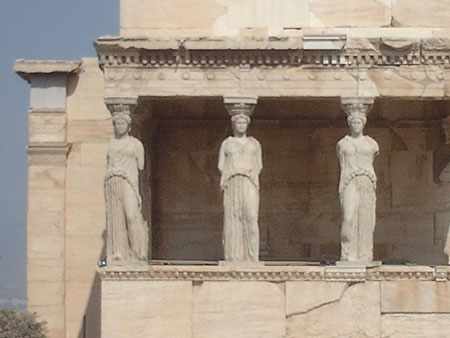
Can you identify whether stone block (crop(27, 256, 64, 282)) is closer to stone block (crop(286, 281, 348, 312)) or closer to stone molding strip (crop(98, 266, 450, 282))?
stone molding strip (crop(98, 266, 450, 282))

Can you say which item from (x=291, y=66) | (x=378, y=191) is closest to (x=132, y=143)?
(x=291, y=66)

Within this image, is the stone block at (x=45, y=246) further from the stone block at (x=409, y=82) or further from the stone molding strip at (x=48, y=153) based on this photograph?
the stone block at (x=409, y=82)

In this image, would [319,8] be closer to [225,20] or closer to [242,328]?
[225,20]

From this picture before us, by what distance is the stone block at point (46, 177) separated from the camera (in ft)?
53.3

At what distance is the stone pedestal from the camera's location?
1346 cm

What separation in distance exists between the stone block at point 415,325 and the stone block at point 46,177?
4.93 metres

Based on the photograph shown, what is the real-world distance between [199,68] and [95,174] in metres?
3.24

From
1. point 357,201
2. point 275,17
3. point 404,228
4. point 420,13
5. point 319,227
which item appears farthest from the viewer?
point 319,227

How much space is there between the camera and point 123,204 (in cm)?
1352

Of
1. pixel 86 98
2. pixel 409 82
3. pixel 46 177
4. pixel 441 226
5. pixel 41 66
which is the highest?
pixel 41 66

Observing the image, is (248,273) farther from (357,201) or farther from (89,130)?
(89,130)

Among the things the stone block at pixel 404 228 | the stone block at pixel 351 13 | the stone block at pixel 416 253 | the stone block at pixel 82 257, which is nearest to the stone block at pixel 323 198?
the stone block at pixel 404 228

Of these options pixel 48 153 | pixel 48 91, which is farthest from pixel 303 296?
pixel 48 91

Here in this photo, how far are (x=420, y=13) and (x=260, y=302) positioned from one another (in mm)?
3931
